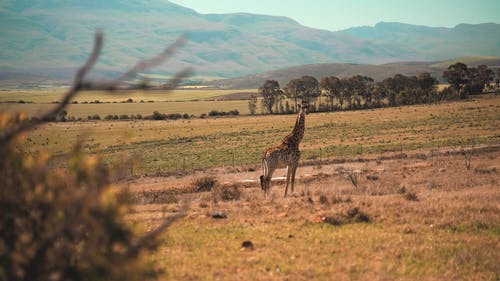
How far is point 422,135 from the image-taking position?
5928 centimetres

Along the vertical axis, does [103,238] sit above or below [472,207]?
above

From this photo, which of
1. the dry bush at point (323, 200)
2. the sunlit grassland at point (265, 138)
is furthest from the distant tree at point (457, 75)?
the dry bush at point (323, 200)

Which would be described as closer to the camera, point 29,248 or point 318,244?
point 29,248

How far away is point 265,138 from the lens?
221ft

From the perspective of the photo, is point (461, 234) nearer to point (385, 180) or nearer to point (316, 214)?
point (316, 214)

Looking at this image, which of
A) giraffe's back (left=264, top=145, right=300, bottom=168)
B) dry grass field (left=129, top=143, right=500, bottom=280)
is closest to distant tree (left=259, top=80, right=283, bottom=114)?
dry grass field (left=129, top=143, right=500, bottom=280)

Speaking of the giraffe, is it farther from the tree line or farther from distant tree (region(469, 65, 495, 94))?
distant tree (region(469, 65, 495, 94))

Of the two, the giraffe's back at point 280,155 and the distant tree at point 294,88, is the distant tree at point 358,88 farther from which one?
the giraffe's back at point 280,155

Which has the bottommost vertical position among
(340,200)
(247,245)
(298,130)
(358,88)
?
(340,200)

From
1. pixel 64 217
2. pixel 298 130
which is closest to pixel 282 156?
pixel 298 130

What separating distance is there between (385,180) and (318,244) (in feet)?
51.9

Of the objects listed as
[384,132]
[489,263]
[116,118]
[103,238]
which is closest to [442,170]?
[489,263]

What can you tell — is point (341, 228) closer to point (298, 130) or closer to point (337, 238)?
point (337, 238)

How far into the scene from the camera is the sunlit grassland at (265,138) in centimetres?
4797
